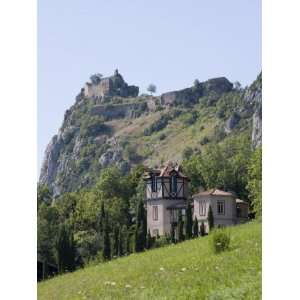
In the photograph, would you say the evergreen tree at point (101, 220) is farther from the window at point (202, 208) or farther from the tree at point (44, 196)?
the window at point (202, 208)

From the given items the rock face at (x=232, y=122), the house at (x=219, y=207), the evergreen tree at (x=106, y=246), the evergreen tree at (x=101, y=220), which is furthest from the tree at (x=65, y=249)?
the rock face at (x=232, y=122)

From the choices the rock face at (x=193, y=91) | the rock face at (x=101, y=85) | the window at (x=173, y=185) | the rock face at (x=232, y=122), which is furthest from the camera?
the rock face at (x=232, y=122)

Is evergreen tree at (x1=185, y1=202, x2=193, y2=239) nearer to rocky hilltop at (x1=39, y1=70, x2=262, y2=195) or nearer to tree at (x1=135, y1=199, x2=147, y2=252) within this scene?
tree at (x1=135, y1=199, x2=147, y2=252)

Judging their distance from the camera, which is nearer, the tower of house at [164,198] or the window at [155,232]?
the tower of house at [164,198]

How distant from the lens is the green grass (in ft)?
12.3

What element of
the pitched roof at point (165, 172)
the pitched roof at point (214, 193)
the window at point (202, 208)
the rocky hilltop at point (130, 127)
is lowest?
the window at point (202, 208)

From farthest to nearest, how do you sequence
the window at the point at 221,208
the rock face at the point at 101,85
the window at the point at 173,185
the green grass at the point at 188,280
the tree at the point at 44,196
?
the window at the point at 173,185, the window at the point at 221,208, the rock face at the point at 101,85, the tree at the point at 44,196, the green grass at the point at 188,280

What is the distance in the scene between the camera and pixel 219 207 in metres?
8.68

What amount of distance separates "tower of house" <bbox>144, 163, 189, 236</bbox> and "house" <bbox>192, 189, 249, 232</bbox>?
226 mm

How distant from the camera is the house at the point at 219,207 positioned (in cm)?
820

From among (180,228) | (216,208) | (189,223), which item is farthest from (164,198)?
(180,228)

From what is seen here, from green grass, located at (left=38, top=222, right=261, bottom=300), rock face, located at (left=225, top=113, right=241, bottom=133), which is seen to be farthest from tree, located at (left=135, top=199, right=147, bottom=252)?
rock face, located at (left=225, top=113, right=241, bottom=133)

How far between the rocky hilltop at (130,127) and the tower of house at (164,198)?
52 cm
